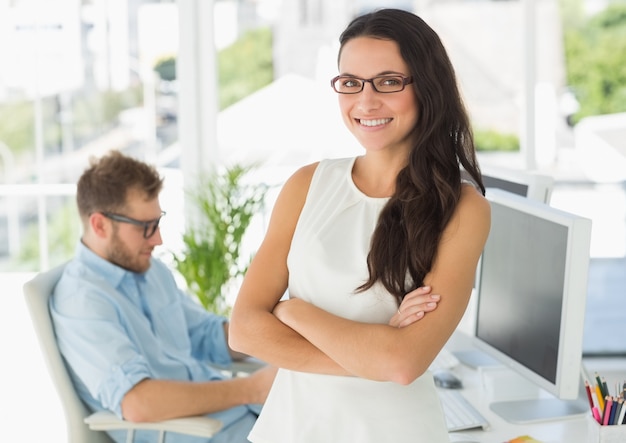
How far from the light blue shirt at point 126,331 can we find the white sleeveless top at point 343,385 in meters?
0.76

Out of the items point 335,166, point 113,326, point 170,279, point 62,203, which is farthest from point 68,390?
point 62,203

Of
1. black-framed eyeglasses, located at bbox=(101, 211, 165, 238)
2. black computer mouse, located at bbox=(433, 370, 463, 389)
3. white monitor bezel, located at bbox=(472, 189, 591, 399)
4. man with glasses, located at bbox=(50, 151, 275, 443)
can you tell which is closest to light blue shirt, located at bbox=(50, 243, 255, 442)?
man with glasses, located at bbox=(50, 151, 275, 443)

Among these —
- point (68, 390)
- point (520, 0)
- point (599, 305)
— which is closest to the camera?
point (68, 390)

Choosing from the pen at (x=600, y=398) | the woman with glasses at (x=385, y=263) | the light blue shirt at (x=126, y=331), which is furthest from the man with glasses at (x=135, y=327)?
the pen at (x=600, y=398)

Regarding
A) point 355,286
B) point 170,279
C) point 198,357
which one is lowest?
point 198,357

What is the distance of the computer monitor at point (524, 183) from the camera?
8.39 ft

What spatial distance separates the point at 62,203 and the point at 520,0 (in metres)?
2.72

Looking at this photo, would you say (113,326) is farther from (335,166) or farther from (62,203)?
(62,203)

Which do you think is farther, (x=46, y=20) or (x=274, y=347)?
(x=46, y=20)

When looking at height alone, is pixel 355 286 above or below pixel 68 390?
above

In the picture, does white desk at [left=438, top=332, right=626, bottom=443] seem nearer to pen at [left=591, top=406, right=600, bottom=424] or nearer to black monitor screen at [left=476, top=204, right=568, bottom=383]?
black monitor screen at [left=476, top=204, right=568, bottom=383]

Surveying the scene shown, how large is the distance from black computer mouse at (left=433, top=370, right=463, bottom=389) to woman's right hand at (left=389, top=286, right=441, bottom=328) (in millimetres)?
932

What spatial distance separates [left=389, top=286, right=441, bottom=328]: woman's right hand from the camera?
1.69 m

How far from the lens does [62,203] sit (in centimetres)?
508
